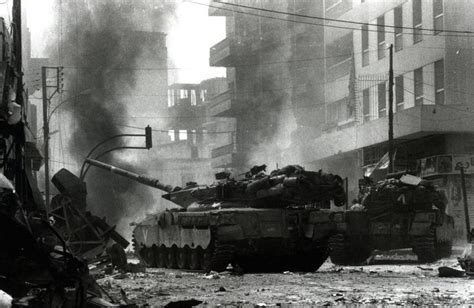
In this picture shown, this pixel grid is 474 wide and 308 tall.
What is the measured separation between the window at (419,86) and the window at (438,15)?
2.90 m

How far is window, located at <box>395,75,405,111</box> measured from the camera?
4519cm

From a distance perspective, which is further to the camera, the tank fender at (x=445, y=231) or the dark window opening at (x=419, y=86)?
the dark window opening at (x=419, y=86)

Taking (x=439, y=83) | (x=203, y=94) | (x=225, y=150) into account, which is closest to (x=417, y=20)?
(x=439, y=83)

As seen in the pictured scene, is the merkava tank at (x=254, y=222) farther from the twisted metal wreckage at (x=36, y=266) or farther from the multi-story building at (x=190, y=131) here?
the multi-story building at (x=190, y=131)

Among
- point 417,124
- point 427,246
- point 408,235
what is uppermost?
point 417,124

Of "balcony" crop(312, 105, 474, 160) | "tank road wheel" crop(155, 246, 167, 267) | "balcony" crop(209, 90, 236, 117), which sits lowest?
"tank road wheel" crop(155, 246, 167, 267)

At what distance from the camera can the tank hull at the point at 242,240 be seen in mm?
21422

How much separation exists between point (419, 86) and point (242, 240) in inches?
908

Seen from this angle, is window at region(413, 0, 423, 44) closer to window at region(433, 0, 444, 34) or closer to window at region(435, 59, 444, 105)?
window at region(433, 0, 444, 34)

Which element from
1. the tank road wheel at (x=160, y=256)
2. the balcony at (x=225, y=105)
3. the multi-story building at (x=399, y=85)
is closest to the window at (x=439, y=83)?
the multi-story building at (x=399, y=85)

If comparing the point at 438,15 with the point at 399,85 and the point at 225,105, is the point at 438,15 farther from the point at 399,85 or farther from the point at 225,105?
the point at 225,105

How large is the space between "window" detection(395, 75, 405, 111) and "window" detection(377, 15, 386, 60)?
1.96 metres

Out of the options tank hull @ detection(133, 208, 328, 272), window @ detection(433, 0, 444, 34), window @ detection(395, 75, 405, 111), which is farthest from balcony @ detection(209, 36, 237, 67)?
tank hull @ detection(133, 208, 328, 272)

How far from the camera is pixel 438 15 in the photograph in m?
40.0
